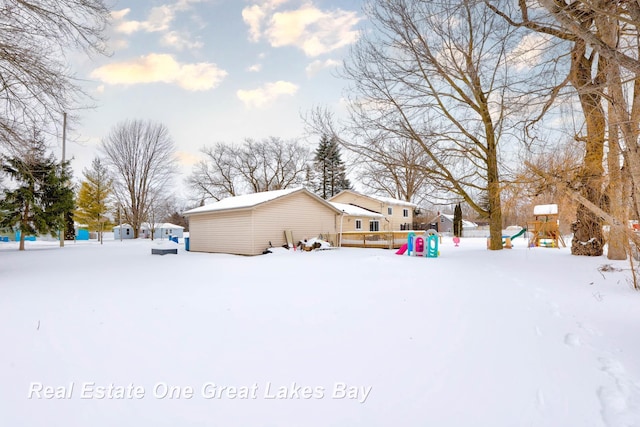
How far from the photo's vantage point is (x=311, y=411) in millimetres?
2391

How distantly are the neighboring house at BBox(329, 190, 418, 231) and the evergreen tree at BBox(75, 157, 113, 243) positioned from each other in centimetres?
2205

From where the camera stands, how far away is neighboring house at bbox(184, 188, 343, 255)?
50.4 ft

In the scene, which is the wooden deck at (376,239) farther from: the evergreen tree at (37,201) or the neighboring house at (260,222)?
the evergreen tree at (37,201)

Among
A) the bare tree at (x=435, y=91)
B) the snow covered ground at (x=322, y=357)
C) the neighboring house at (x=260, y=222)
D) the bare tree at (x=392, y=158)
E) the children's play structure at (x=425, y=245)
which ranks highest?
the bare tree at (x=435, y=91)

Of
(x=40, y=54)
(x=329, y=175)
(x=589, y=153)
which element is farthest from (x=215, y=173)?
(x=589, y=153)

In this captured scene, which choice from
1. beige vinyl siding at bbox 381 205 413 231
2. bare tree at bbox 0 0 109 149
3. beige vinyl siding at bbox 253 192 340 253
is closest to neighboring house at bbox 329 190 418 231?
beige vinyl siding at bbox 381 205 413 231

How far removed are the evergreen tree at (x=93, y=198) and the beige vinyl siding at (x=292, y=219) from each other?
22223mm

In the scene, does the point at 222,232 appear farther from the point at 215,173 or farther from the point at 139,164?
the point at 215,173

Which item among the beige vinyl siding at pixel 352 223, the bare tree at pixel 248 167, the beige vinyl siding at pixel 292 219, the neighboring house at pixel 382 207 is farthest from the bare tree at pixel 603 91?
the bare tree at pixel 248 167

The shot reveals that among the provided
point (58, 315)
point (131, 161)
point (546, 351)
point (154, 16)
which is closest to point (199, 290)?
point (58, 315)

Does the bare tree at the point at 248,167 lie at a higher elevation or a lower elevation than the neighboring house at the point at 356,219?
higher

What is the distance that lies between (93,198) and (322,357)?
34179 millimetres

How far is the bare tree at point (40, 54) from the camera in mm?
6477

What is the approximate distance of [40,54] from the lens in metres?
6.94
